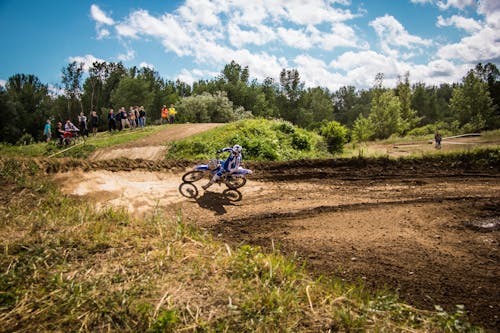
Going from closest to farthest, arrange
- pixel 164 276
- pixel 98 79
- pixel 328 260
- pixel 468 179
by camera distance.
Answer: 1. pixel 164 276
2. pixel 328 260
3. pixel 468 179
4. pixel 98 79

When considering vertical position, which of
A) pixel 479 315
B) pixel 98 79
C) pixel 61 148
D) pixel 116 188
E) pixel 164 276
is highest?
pixel 98 79

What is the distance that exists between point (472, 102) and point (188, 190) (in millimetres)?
66425

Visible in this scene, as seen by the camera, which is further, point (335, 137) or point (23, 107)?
point (23, 107)

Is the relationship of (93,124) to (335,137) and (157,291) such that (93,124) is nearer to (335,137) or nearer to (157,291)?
(335,137)

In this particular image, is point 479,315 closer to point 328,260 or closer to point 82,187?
point 328,260

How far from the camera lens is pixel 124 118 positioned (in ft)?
83.9

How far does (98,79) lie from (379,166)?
7846 centimetres

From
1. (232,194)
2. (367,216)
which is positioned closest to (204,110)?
(232,194)

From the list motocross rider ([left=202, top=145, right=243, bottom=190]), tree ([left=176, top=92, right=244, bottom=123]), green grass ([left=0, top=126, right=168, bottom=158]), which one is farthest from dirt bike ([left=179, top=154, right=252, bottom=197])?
tree ([left=176, top=92, right=244, bottom=123])

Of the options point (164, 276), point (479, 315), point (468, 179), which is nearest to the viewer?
point (164, 276)

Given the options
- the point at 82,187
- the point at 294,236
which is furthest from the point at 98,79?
the point at 294,236

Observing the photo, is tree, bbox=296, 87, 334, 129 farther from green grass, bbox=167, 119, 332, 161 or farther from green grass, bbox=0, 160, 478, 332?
green grass, bbox=0, 160, 478, 332

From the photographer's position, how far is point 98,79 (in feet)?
250

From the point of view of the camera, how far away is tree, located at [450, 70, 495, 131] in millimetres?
57688
